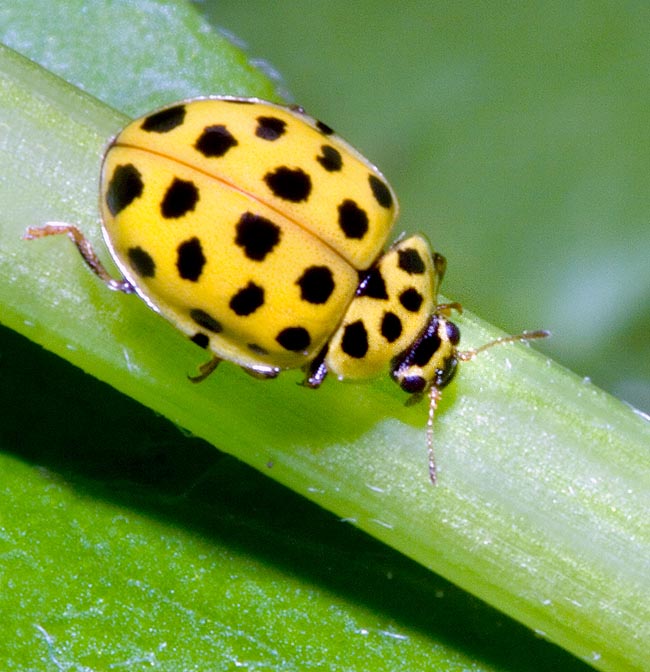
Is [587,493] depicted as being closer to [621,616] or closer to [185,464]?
[621,616]

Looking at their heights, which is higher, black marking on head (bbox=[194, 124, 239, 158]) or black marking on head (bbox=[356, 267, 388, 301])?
black marking on head (bbox=[194, 124, 239, 158])

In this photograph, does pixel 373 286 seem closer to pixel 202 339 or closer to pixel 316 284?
pixel 316 284

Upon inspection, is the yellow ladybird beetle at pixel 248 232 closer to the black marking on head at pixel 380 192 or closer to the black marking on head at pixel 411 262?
the black marking on head at pixel 380 192

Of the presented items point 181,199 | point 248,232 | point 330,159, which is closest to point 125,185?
point 181,199

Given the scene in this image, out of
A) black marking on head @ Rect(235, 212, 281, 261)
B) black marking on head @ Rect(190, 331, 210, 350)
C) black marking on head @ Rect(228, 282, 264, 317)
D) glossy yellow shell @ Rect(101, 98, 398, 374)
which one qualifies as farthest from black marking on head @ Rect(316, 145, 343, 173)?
black marking on head @ Rect(190, 331, 210, 350)

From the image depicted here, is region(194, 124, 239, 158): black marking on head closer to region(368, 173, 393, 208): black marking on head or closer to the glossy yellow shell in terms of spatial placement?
the glossy yellow shell

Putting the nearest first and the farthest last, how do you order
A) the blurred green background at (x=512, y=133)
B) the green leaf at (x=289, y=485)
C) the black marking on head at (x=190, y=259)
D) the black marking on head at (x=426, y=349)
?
the black marking on head at (x=190, y=259) → the green leaf at (x=289, y=485) → the black marking on head at (x=426, y=349) → the blurred green background at (x=512, y=133)

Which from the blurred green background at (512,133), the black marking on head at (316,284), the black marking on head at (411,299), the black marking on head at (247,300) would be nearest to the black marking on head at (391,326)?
the black marking on head at (411,299)
